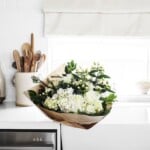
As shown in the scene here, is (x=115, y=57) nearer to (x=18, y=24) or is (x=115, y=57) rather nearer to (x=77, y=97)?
(x=18, y=24)

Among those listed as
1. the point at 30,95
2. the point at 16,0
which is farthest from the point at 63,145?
the point at 16,0

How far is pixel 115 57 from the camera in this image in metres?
2.47

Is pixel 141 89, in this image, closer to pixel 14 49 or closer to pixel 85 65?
pixel 85 65

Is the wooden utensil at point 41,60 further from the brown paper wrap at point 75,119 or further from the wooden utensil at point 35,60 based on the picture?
the brown paper wrap at point 75,119

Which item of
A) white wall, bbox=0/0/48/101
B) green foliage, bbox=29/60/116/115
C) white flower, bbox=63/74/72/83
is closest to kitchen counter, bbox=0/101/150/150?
green foliage, bbox=29/60/116/115

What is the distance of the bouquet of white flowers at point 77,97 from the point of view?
1.55m

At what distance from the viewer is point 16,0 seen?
2.27m

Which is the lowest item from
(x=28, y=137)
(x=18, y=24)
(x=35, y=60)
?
(x=28, y=137)

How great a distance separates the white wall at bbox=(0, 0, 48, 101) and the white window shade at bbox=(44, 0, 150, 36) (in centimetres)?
11

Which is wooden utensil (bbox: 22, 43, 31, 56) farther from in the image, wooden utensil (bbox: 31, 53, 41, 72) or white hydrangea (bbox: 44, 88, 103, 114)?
white hydrangea (bbox: 44, 88, 103, 114)

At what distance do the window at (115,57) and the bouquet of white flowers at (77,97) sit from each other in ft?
2.59

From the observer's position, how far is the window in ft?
8.02

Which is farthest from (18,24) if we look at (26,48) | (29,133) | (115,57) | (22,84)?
(29,133)

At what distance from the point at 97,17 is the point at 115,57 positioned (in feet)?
1.30
